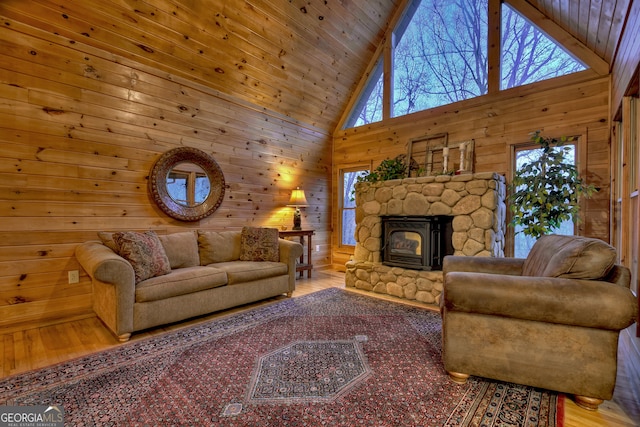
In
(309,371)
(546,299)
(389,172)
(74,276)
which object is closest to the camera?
(546,299)

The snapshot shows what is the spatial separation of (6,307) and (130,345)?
50.1 inches

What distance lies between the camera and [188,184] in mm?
3689

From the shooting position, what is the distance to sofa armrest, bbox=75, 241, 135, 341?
2.22 meters

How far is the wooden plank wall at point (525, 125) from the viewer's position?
10.5 ft

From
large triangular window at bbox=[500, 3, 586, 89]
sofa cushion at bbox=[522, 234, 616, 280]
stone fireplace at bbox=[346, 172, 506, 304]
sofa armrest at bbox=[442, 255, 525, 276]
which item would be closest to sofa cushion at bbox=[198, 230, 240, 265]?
stone fireplace at bbox=[346, 172, 506, 304]

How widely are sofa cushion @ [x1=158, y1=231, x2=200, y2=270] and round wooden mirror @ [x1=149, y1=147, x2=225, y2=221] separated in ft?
1.19

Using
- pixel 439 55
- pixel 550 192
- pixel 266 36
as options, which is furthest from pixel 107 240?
pixel 439 55

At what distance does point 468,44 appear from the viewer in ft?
13.8

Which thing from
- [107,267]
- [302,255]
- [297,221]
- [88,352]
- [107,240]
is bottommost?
[88,352]

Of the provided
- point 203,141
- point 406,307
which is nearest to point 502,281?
point 406,307

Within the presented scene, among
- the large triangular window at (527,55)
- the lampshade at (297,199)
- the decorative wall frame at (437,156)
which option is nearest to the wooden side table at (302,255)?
the lampshade at (297,199)

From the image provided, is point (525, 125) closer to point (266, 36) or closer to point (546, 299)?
point (546, 299)

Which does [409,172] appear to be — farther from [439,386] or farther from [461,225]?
[439,386]

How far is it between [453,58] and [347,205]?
2871 mm
